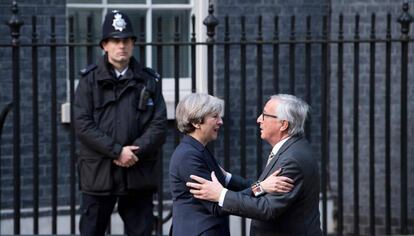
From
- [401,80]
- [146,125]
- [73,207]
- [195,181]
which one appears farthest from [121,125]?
[401,80]

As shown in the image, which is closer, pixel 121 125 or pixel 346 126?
Result: pixel 121 125

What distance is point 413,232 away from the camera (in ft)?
32.5

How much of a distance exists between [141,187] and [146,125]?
41 cm

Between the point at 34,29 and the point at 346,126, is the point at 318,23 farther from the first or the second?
the point at 34,29

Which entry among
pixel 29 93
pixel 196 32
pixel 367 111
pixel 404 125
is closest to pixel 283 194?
pixel 404 125

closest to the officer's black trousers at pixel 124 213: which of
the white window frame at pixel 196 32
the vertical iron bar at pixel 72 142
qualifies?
the vertical iron bar at pixel 72 142

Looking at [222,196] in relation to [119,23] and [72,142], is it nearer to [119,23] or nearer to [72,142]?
[119,23]

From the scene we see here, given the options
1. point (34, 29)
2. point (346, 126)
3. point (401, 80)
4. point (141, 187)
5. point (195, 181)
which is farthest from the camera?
point (346, 126)

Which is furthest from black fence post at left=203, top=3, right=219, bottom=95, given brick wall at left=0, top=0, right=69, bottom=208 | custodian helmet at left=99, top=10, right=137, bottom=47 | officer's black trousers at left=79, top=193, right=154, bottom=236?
officer's black trousers at left=79, top=193, right=154, bottom=236

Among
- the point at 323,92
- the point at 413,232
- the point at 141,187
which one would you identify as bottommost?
the point at 413,232

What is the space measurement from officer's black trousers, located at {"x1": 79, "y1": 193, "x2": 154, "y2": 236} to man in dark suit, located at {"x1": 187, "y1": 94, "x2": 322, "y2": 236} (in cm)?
201

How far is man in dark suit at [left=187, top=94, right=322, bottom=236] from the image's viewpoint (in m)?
5.76

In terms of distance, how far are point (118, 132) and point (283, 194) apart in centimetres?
224

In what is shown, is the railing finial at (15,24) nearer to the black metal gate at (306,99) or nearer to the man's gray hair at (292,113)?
the black metal gate at (306,99)
